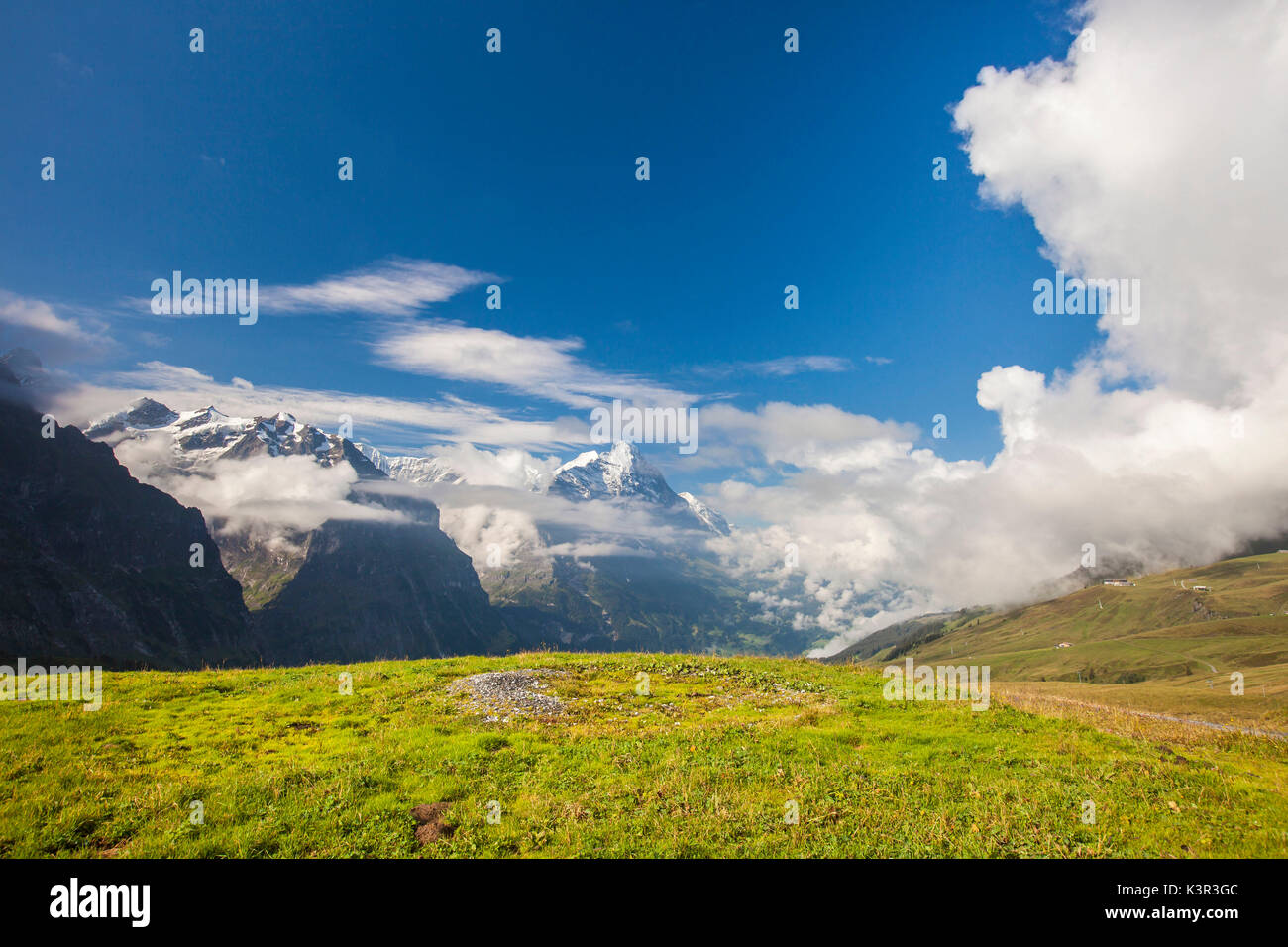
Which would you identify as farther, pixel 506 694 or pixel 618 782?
pixel 506 694

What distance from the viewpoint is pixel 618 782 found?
17.2 metres

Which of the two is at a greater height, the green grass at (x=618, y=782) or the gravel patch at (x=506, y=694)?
the green grass at (x=618, y=782)

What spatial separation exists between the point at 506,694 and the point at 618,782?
13.0 m

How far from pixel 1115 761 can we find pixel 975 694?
10574 mm

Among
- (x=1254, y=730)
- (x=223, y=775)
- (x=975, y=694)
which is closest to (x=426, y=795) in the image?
(x=223, y=775)

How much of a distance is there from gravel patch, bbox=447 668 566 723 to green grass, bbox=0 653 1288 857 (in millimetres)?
1202

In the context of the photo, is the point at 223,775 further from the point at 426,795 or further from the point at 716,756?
the point at 716,756

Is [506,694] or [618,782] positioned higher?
[618,782]

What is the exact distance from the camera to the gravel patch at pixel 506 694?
25906 millimetres

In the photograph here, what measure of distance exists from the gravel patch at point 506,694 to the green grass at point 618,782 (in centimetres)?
120

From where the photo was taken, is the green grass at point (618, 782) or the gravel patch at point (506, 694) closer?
the green grass at point (618, 782)

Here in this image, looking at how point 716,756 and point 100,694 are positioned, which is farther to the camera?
point 100,694
